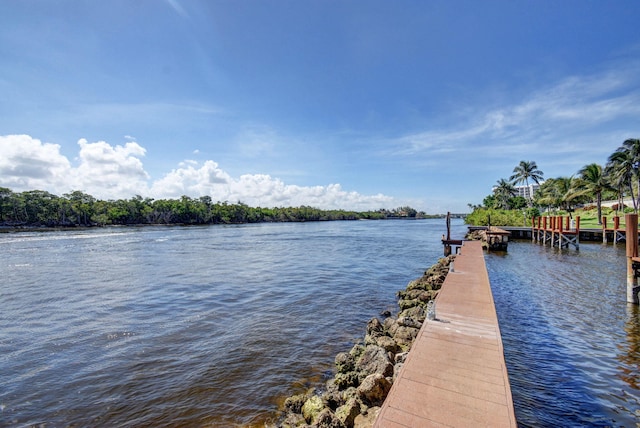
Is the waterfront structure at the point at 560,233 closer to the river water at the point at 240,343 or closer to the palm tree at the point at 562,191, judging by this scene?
the river water at the point at 240,343

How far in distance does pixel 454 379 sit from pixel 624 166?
184ft

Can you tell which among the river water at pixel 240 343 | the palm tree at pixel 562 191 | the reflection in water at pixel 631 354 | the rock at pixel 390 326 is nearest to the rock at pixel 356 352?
the river water at pixel 240 343

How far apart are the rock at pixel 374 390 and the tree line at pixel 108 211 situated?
106852mm

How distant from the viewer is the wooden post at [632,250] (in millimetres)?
10289

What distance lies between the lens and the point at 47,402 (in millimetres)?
6387

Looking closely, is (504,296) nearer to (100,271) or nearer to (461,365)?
(461,365)

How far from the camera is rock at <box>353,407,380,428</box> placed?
189 inches

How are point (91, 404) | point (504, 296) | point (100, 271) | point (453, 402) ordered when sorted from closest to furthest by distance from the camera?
point (453, 402), point (91, 404), point (504, 296), point (100, 271)

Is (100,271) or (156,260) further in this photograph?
(156,260)

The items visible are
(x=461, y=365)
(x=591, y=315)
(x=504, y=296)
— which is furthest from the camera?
(x=504, y=296)

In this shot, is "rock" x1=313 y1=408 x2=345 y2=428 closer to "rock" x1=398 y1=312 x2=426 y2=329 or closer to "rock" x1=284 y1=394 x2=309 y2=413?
"rock" x1=284 y1=394 x2=309 y2=413

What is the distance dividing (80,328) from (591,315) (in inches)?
674

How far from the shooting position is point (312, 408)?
543 cm

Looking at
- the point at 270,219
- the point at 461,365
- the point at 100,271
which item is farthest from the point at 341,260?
the point at 270,219
